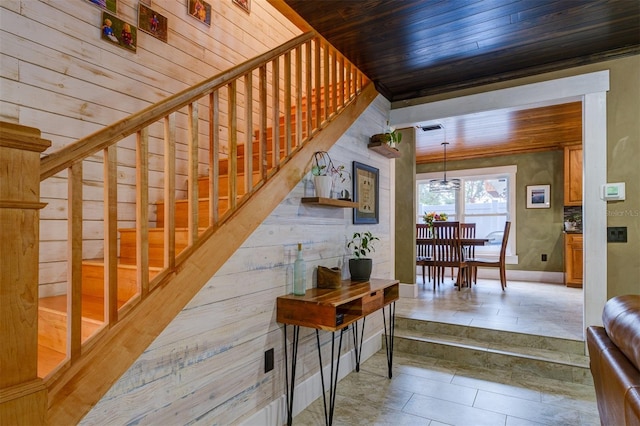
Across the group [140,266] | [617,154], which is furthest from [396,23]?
[140,266]

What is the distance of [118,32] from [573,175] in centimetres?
640

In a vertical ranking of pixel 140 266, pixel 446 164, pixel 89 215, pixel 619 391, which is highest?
pixel 446 164

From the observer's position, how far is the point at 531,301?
4570mm

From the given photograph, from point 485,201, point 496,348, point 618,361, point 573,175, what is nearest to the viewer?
point 618,361

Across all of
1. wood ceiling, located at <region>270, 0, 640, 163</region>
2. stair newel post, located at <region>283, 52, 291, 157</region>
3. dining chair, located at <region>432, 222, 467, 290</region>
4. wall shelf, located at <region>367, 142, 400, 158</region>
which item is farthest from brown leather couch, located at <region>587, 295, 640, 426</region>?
dining chair, located at <region>432, 222, 467, 290</region>

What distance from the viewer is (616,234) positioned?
2770 millimetres

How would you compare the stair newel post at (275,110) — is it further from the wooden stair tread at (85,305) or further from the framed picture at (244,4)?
the framed picture at (244,4)

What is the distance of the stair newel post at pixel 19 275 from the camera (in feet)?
3.06

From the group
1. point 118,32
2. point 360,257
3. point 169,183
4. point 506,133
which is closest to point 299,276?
point 360,257

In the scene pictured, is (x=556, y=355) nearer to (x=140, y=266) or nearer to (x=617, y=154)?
(x=617, y=154)

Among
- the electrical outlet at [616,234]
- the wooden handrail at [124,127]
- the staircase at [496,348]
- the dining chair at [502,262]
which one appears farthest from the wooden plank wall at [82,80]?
the dining chair at [502,262]

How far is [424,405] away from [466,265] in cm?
332

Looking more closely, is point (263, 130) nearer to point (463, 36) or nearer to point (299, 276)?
point (299, 276)

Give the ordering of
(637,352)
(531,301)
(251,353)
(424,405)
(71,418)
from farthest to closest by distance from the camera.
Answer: (531,301) → (424,405) → (251,353) → (71,418) → (637,352)
